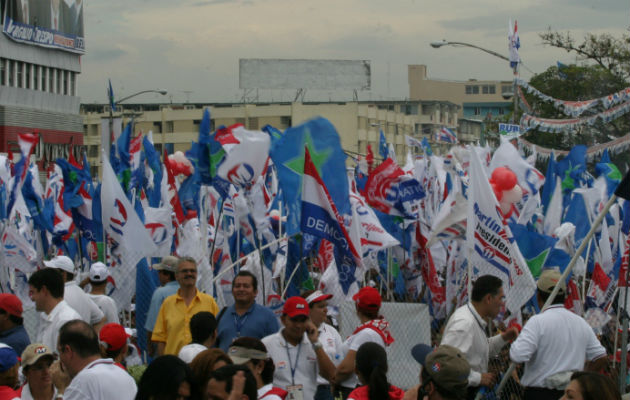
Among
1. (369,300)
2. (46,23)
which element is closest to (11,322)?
(369,300)

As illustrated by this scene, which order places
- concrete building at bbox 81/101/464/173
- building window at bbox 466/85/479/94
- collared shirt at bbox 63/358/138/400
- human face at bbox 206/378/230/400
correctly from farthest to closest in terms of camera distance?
building window at bbox 466/85/479/94, concrete building at bbox 81/101/464/173, collared shirt at bbox 63/358/138/400, human face at bbox 206/378/230/400

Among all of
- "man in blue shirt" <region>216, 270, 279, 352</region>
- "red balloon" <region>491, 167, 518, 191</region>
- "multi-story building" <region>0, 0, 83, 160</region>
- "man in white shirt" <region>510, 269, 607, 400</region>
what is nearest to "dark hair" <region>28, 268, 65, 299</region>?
"man in blue shirt" <region>216, 270, 279, 352</region>

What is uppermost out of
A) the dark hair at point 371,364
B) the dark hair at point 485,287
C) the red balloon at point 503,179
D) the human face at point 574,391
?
the red balloon at point 503,179

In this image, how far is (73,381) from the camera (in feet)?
17.5

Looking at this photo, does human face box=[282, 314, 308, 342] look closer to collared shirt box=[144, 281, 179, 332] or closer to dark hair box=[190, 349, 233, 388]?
dark hair box=[190, 349, 233, 388]

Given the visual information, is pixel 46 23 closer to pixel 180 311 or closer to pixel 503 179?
pixel 503 179

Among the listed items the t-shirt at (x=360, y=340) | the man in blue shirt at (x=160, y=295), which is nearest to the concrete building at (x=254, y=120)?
the man in blue shirt at (x=160, y=295)

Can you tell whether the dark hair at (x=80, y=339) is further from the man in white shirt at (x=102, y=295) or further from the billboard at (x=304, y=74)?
the billboard at (x=304, y=74)

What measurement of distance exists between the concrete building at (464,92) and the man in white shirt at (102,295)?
121 metres

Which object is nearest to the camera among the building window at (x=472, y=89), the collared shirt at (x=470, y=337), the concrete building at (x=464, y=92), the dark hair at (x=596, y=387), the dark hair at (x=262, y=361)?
the dark hair at (x=596, y=387)

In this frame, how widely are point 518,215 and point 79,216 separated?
6.58 m

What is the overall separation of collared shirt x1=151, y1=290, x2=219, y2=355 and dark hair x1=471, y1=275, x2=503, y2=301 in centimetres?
242

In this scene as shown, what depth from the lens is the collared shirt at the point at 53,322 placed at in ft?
23.8

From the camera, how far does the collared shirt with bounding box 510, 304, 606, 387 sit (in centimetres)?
664
